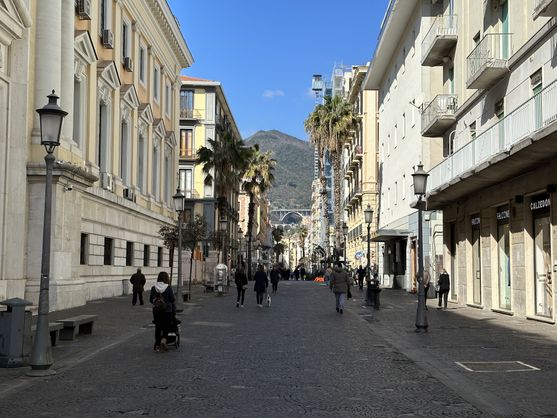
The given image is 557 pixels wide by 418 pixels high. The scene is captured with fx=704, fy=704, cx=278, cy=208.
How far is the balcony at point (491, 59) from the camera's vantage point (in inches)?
849

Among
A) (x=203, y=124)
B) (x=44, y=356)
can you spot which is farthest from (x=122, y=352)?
(x=203, y=124)

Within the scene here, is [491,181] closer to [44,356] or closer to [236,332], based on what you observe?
[236,332]

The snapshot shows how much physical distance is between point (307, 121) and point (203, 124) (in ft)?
40.3

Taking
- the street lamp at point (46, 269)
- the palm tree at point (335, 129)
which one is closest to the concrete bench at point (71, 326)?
the street lamp at point (46, 269)

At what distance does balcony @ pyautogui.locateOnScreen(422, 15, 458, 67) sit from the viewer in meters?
28.2

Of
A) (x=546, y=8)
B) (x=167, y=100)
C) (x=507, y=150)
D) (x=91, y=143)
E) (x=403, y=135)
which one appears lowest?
(x=507, y=150)

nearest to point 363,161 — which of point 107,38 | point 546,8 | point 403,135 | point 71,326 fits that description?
point 403,135

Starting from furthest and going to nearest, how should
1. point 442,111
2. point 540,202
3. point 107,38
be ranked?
point 107,38 → point 442,111 → point 540,202

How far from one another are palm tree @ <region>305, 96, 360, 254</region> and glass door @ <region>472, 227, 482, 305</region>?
2730 centimetres

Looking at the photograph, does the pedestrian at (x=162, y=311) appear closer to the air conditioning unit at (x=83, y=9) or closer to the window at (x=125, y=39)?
the air conditioning unit at (x=83, y=9)

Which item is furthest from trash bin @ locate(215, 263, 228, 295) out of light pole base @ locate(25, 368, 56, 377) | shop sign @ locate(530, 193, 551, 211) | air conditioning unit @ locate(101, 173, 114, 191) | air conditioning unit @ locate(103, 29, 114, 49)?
light pole base @ locate(25, 368, 56, 377)

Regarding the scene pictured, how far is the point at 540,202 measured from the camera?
19141 millimetres

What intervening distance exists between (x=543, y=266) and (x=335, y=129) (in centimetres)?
3622

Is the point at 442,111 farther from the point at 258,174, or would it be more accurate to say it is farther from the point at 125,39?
the point at 258,174
